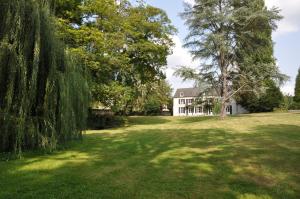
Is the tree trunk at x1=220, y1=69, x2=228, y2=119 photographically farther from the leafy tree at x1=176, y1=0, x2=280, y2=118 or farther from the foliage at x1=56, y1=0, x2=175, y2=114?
the foliage at x1=56, y1=0, x2=175, y2=114

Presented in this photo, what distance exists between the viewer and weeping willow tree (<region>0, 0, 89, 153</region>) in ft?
27.3

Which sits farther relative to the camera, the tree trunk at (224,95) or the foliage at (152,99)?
the foliage at (152,99)

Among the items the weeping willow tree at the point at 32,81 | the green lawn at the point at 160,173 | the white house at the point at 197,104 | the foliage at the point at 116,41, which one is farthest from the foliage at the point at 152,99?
the green lawn at the point at 160,173

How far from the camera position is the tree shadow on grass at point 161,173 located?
215 inches

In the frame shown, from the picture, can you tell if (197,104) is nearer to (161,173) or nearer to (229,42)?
(229,42)

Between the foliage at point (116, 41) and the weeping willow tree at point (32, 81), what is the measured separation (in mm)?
8792

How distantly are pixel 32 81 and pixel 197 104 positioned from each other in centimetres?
2122

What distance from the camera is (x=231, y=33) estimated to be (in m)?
26.7

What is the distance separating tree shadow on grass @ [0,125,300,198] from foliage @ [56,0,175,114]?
33.3 ft

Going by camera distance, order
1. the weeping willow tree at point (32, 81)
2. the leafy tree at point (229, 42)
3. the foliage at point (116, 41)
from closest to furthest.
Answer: the weeping willow tree at point (32, 81)
the foliage at point (116, 41)
the leafy tree at point (229, 42)

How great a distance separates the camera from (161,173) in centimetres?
677

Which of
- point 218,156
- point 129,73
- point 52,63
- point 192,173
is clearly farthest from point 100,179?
point 129,73

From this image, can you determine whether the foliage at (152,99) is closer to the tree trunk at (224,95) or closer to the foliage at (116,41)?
the foliage at (116,41)

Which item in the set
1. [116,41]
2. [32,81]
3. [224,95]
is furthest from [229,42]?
[32,81]
